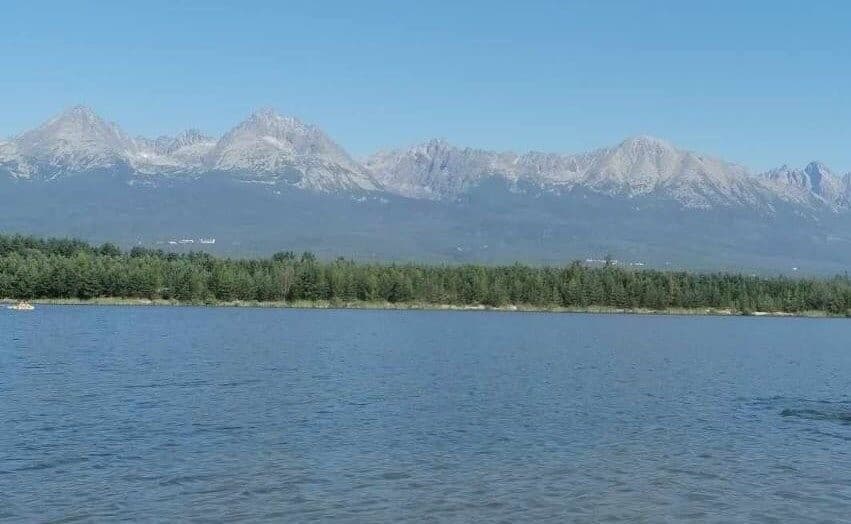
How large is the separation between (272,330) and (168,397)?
65.5m

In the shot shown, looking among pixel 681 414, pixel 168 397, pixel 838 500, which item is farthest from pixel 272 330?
pixel 838 500

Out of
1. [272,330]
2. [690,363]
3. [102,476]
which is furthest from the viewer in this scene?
[272,330]

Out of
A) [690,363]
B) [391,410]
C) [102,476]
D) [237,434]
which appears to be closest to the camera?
[102,476]

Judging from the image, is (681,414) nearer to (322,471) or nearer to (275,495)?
(322,471)

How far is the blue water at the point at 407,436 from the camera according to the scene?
2983cm

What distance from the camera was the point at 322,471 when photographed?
110ft

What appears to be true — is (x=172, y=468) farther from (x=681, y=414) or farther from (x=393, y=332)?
(x=393, y=332)

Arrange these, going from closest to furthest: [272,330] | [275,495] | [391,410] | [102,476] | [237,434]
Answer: [275,495], [102,476], [237,434], [391,410], [272,330]

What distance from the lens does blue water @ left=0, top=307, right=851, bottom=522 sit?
29.8 m

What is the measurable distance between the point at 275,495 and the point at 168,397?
75.2 feet

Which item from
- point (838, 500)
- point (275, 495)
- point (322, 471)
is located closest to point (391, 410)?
point (322, 471)

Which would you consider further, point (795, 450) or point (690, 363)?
point (690, 363)

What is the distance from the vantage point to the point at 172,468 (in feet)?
110

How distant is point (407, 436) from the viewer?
41188 millimetres
